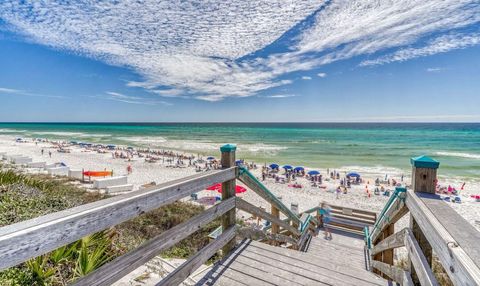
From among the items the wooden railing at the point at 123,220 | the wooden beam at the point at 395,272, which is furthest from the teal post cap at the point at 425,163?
the wooden railing at the point at 123,220

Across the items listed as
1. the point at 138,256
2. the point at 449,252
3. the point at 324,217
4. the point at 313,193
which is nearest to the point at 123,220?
the point at 138,256

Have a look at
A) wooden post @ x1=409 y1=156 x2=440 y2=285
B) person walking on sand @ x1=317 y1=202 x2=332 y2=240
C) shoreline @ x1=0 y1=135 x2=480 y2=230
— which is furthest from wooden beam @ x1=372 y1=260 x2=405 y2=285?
shoreline @ x1=0 y1=135 x2=480 y2=230

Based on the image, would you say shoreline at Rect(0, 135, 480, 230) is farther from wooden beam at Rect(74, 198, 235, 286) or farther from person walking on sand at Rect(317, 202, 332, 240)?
wooden beam at Rect(74, 198, 235, 286)

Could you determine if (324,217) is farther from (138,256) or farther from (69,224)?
(69,224)

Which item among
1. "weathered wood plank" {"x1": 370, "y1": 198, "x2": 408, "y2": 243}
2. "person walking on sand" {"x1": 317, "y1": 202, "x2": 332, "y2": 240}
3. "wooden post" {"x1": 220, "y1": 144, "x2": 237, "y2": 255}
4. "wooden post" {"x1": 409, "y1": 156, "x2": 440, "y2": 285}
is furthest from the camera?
"person walking on sand" {"x1": 317, "y1": 202, "x2": 332, "y2": 240}

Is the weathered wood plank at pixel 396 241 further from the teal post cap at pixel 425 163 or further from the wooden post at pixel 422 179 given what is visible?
the teal post cap at pixel 425 163

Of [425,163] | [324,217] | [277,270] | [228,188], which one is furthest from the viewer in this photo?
[324,217]

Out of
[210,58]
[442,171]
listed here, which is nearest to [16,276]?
[210,58]
